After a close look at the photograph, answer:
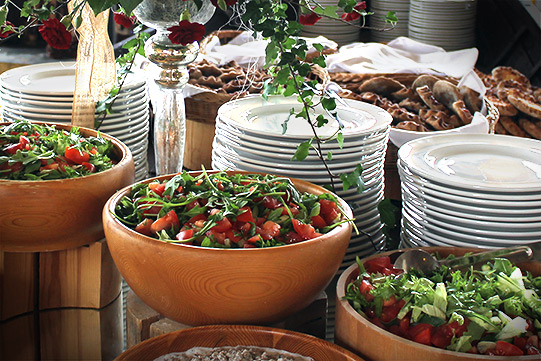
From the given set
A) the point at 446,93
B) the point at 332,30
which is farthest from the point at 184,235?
the point at 332,30

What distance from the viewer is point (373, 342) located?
0.95 meters

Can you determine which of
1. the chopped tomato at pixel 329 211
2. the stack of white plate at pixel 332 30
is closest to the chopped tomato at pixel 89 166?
the chopped tomato at pixel 329 211

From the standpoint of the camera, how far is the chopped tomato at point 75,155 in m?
1.27

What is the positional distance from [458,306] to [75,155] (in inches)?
29.9

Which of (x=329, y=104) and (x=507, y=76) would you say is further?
(x=507, y=76)

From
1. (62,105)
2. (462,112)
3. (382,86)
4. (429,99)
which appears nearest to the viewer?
(62,105)

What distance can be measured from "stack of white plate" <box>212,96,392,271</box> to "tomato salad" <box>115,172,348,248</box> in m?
0.14

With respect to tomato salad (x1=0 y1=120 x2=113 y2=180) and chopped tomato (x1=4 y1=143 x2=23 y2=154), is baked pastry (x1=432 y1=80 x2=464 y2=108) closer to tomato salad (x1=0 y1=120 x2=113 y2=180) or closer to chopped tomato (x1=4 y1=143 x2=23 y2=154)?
tomato salad (x1=0 y1=120 x2=113 y2=180)

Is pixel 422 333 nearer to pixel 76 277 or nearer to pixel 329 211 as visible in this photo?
pixel 329 211

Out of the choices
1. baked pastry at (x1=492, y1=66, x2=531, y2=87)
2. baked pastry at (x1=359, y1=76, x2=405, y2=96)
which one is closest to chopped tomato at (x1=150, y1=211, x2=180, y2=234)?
baked pastry at (x1=359, y1=76, x2=405, y2=96)

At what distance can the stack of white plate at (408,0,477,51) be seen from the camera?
3822 millimetres

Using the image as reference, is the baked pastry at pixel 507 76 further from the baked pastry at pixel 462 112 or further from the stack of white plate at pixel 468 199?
the stack of white plate at pixel 468 199

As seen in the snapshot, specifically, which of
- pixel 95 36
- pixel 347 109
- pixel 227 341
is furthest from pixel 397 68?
pixel 227 341

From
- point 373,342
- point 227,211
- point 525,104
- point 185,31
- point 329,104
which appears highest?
point 185,31
